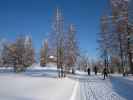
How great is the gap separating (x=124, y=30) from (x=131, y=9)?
3250 mm

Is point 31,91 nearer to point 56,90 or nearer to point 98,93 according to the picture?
point 56,90

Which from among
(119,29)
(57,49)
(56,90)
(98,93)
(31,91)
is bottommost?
(98,93)

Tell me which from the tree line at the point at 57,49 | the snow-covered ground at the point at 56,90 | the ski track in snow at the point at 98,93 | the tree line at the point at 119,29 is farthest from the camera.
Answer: the tree line at the point at 57,49

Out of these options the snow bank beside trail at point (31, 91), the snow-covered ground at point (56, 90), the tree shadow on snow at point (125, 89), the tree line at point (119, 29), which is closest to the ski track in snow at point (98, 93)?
the snow-covered ground at point (56, 90)

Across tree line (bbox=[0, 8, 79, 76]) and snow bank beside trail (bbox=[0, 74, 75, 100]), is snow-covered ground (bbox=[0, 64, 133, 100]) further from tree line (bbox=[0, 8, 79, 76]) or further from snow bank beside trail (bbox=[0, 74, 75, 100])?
tree line (bbox=[0, 8, 79, 76])

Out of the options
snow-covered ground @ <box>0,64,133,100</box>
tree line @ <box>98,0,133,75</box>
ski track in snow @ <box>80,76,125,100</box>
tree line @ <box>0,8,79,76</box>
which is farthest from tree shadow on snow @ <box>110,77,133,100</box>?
tree line @ <box>0,8,79,76</box>

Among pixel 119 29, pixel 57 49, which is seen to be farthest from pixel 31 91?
pixel 119 29

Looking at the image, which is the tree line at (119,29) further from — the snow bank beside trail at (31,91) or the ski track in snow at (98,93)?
the snow bank beside trail at (31,91)

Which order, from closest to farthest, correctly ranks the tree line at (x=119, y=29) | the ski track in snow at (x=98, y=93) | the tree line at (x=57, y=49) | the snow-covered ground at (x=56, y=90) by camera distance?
the snow-covered ground at (x=56, y=90) < the ski track in snow at (x=98, y=93) < the tree line at (x=119, y=29) < the tree line at (x=57, y=49)

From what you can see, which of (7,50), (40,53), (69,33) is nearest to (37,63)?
(40,53)

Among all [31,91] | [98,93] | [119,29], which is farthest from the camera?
[119,29]

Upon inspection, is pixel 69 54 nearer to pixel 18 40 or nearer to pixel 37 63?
pixel 18 40

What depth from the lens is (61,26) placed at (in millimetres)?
33656

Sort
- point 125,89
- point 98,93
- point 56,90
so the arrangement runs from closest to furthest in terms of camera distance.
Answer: point 56,90
point 98,93
point 125,89
